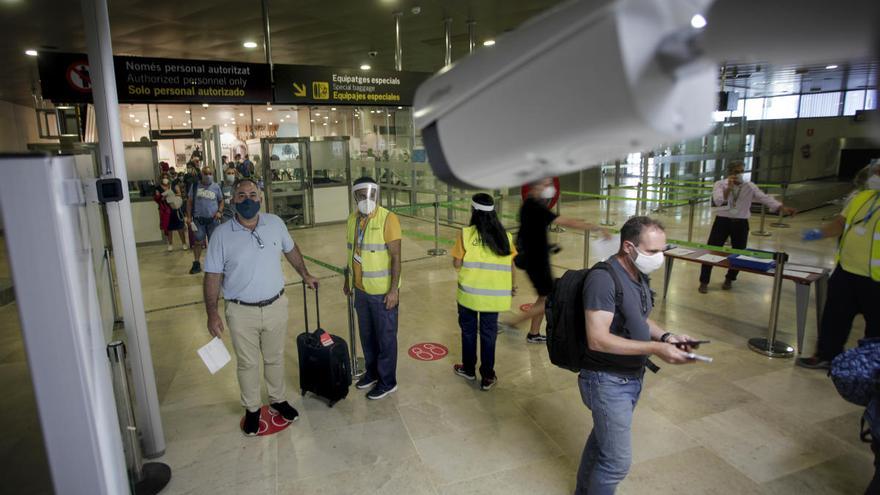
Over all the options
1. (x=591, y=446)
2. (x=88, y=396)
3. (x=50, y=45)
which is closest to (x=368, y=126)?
(x=50, y=45)

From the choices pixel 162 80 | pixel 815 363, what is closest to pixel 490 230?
pixel 815 363

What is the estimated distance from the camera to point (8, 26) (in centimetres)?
732

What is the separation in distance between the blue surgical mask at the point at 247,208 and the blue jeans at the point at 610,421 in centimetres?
237

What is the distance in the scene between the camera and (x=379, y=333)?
4.07m

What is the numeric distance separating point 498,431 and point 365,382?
125cm

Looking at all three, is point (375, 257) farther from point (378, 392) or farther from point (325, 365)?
point (378, 392)

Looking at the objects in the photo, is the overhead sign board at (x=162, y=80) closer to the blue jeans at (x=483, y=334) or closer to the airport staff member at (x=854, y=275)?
the blue jeans at (x=483, y=334)

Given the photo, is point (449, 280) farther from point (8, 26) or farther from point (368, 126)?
point (368, 126)

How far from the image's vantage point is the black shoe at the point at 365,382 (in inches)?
170

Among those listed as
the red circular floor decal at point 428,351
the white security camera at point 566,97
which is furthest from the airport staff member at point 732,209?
the white security camera at point 566,97

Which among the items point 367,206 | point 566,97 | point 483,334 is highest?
point 566,97

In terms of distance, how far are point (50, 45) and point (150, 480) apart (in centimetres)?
894

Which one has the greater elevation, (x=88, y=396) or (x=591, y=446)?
(x=88, y=396)

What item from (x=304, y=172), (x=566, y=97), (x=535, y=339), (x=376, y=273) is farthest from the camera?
(x=304, y=172)
